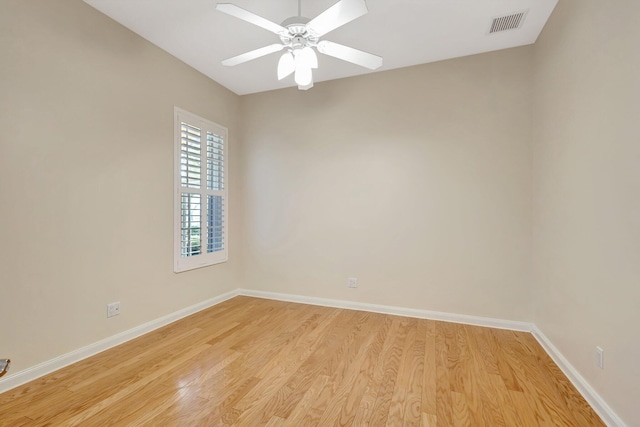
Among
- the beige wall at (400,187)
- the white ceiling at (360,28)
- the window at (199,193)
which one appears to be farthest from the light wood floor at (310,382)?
the white ceiling at (360,28)

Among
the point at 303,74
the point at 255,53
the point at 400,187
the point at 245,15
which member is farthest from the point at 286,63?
the point at 400,187

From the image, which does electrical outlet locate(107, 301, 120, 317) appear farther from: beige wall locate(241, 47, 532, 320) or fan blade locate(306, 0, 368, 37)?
fan blade locate(306, 0, 368, 37)

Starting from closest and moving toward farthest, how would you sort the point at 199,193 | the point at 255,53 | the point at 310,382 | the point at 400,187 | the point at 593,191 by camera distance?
the point at 593,191
the point at 310,382
the point at 255,53
the point at 400,187
the point at 199,193

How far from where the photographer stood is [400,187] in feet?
10.9

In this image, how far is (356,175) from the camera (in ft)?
11.5

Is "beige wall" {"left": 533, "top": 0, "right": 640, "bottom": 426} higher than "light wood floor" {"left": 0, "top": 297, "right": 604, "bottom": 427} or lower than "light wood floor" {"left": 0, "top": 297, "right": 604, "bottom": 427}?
higher

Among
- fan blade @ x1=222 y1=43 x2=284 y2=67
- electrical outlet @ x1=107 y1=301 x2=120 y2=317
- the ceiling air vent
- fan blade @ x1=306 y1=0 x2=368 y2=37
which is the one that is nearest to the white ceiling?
the ceiling air vent

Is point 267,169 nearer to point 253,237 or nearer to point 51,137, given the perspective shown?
point 253,237

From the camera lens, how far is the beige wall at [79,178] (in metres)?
1.94

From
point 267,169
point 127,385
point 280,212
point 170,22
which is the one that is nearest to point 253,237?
point 280,212

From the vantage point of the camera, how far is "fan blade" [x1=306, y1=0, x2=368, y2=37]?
160 centimetres

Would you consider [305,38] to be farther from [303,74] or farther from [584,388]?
[584,388]

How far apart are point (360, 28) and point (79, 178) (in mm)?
2664

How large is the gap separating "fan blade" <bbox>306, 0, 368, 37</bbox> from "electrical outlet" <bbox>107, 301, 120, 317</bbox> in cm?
273
